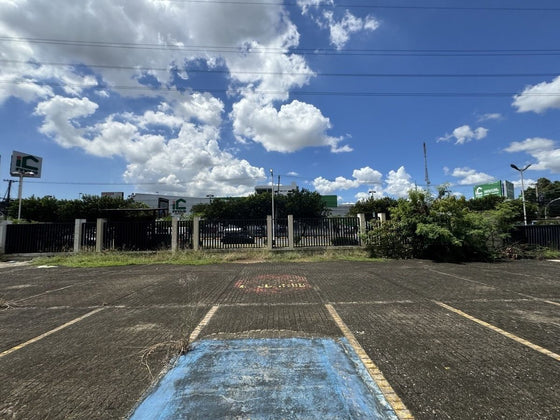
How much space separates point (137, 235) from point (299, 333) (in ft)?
52.1

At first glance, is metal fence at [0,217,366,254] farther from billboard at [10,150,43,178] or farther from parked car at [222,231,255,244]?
billboard at [10,150,43,178]

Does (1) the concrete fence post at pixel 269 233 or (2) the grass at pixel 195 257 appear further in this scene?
(1) the concrete fence post at pixel 269 233

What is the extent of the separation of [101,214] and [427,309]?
3073 centimetres

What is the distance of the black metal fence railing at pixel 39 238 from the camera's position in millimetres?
17125


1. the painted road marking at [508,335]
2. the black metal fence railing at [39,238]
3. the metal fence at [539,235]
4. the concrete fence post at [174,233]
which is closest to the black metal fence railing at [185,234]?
the concrete fence post at [174,233]

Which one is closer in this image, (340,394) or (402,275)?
(340,394)

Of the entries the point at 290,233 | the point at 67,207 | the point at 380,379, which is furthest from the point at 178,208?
the point at 380,379

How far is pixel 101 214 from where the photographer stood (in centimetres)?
2895

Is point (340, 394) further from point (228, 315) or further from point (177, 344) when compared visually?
point (228, 315)

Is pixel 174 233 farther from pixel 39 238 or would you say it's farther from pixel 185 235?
pixel 39 238

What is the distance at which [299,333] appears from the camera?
4488 millimetres

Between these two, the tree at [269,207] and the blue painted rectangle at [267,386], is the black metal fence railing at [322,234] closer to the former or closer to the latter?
the blue painted rectangle at [267,386]

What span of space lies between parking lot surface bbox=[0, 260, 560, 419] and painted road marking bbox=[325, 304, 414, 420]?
3cm

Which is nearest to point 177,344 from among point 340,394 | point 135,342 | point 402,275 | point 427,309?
point 135,342
